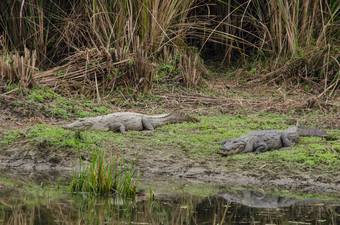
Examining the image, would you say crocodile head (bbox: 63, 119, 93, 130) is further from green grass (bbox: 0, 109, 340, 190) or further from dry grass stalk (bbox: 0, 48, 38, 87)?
dry grass stalk (bbox: 0, 48, 38, 87)

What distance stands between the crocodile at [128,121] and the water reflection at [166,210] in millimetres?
2541

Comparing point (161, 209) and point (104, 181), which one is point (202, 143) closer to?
point (104, 181)

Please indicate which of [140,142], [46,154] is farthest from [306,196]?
[46,154]

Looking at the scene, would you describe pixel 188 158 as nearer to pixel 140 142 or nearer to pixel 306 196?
pixel 140 142

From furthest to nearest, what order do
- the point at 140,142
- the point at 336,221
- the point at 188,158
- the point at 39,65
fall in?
the point at 39,65 → the point at 140,142 → the point at 188,158 → the point at 336,221

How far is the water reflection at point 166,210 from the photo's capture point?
11.9 ft

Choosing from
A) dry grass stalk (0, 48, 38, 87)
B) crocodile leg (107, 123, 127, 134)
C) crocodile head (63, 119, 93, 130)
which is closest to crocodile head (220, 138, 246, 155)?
crocodile leg (107, 123, 127, 134)

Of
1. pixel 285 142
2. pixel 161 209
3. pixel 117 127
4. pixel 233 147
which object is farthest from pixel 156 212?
pixel 117 127

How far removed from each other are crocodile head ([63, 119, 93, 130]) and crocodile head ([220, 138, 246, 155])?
2.22 m

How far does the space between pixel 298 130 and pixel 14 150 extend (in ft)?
12.9

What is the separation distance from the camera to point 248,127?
23.7ft

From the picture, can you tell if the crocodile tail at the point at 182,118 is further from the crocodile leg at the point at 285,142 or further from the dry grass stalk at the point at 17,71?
the dry grass stalk at the point at 17,71

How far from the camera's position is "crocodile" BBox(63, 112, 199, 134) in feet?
22.9

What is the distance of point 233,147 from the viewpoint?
5.75 m
